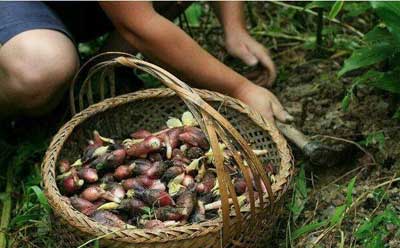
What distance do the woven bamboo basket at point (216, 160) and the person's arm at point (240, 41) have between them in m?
0.29

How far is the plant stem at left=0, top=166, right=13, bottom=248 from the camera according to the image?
1558 millimetres

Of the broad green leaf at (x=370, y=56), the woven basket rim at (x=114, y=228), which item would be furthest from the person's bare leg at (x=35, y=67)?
the broad green leaf at (x=370, y=56)

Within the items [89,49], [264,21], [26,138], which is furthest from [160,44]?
[264,21]

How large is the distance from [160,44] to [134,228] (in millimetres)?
487

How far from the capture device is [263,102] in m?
1.62

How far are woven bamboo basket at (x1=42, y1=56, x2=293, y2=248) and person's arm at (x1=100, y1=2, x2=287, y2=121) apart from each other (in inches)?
2.8

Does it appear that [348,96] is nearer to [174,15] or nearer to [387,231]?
[387,231]

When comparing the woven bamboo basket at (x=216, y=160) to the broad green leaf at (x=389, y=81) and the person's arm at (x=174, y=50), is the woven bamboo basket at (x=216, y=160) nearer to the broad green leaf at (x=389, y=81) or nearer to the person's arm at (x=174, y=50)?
the person's arm at (x=174, y=50)

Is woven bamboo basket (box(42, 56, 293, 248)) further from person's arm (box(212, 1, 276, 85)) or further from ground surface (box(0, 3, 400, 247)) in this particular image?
person's arm (box(212, 1, 276, 85))

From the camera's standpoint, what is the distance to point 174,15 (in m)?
1.95

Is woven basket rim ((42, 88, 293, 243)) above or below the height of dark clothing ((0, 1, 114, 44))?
below

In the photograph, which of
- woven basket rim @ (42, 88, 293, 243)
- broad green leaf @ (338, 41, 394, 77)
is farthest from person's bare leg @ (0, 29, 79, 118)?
broad green leaf @ (338, 41, 394, 77)

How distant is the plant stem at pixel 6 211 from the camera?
5.11ft

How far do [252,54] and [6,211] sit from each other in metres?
0.82
